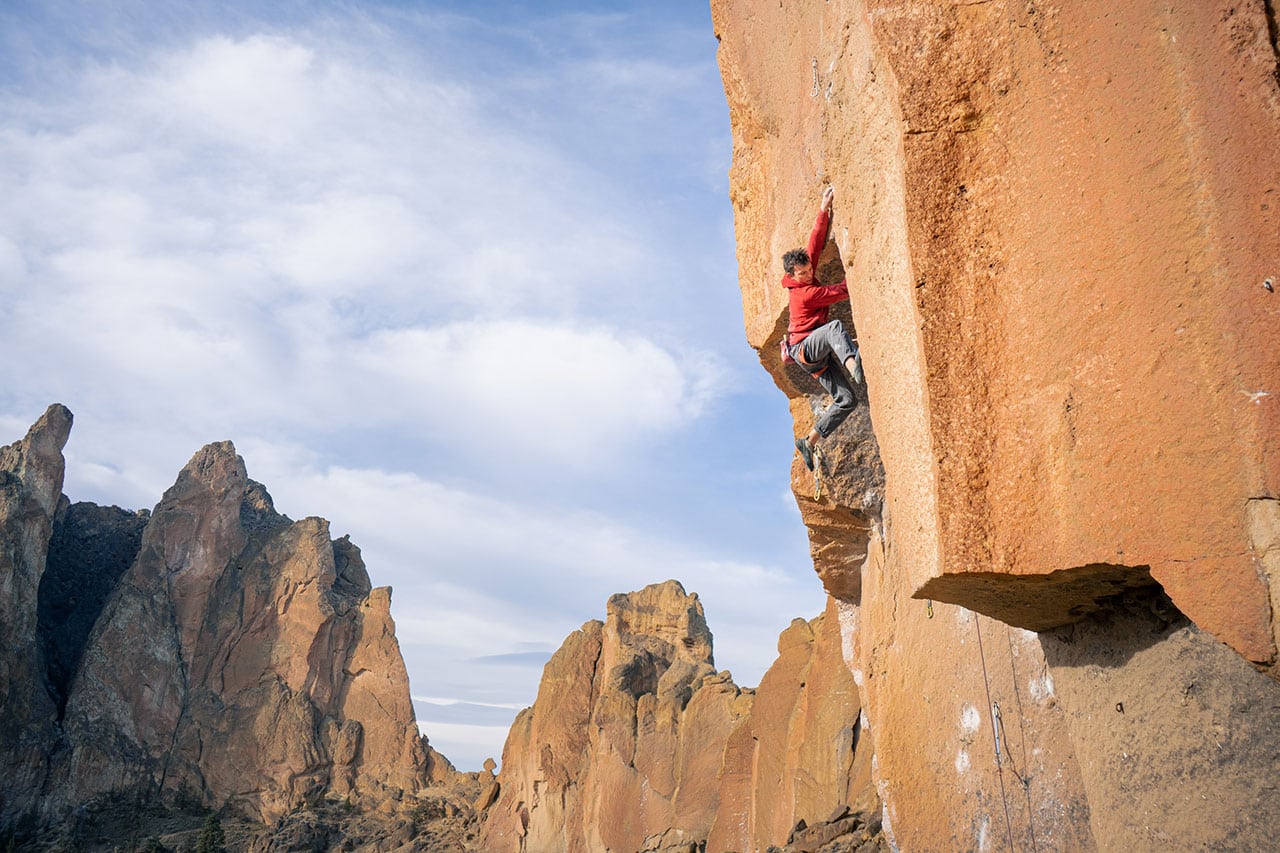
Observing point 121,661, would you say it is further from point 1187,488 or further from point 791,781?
point 1187,488

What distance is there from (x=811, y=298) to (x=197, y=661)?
152 feet

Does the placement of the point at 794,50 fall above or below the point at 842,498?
above

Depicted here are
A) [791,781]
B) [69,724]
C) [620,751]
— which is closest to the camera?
[791,781]

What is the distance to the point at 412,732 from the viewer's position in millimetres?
45094

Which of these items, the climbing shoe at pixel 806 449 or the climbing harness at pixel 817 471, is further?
the climbing harness at pixel 817 471

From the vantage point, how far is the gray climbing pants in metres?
7.23

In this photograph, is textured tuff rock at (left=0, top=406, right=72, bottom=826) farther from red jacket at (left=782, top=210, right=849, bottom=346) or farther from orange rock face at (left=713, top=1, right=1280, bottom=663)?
orange rock face at (left=713, top=1, right=1280, bottom=663)

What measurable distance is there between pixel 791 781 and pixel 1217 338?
14.7 meters

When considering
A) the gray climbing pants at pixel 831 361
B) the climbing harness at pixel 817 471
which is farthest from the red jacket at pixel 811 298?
the climbing harness at pixel 817 471

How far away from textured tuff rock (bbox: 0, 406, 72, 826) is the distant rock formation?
7cm

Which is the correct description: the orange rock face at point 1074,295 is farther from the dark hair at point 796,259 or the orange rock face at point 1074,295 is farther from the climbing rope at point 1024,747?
the climbing rope at point 1024,747

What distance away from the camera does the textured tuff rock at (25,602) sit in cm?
4141

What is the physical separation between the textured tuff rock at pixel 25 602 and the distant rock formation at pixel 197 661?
7 cm

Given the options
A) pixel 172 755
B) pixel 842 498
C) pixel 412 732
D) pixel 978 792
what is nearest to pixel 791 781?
pixel 842 498
